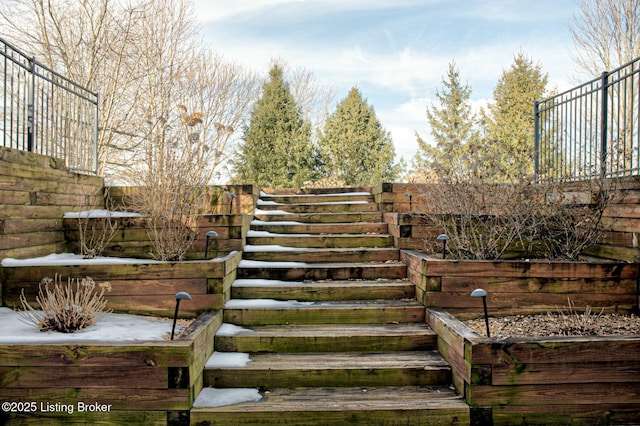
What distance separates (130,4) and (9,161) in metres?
9.11

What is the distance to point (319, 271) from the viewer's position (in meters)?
3.90

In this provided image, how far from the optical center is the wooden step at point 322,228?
4.95 metres

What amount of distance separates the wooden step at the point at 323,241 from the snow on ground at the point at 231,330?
1.48m

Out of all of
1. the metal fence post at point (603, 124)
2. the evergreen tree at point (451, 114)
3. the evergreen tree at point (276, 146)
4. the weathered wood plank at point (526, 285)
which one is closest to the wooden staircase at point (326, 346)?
the weathered wood plank at point (526, 285)

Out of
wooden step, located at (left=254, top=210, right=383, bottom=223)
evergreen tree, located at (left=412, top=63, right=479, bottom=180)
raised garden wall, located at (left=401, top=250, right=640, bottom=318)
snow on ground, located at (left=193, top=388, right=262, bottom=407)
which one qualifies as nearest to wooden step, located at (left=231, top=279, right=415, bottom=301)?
raised garden wall, located at (left=401, top=250, right=640, bottom=318)

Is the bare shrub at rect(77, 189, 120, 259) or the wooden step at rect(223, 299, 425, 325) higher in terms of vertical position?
the bare shrub at rect(77, 189, 120, 259)

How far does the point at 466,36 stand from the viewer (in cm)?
826

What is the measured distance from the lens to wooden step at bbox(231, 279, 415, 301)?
356 cm

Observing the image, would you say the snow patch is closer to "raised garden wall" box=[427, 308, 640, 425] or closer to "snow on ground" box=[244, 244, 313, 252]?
"snow on ground" box=[244, 244, 313, 252]

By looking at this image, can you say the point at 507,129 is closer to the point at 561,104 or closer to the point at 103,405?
the point at 561,104

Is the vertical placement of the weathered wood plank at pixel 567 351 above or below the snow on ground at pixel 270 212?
below

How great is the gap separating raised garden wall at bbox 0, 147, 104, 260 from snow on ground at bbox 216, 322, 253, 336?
78.4 inches

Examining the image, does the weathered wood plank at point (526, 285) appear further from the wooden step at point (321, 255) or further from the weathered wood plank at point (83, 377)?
→ the weathered wood plank at point (83, 377)

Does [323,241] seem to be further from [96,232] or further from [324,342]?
[96,232]
